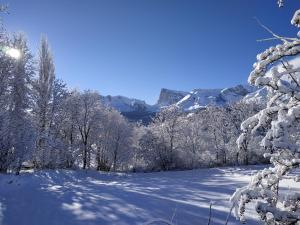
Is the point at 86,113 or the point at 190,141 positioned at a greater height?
the point at 86,113

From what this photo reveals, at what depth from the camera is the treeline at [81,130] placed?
24469 millimetres

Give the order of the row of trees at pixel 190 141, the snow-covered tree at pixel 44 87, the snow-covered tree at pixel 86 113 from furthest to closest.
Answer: the row of trees at pixel 190 141 → the snow-covered tree at pixel 86 113 → the snow-covered tree at pixel 44 87

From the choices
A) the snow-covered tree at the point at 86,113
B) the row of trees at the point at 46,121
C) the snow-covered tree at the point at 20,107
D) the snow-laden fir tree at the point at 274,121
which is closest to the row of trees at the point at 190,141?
the row of trees at the point at 46,121

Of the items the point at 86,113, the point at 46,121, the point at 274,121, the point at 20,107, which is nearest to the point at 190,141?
the point at 86,113

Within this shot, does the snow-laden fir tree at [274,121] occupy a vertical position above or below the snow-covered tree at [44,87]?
below

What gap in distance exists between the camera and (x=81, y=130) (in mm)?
45219

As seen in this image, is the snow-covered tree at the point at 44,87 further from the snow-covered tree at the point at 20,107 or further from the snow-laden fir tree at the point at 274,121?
the snow-laden fir tree at the point at 274,121

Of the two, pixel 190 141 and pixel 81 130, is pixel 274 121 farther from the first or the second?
pixel 190 141

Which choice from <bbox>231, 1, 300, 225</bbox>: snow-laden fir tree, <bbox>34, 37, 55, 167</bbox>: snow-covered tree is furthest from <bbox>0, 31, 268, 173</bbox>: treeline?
<bbox>231, 1, 300, 225</bbox>: snow-laden fir tree

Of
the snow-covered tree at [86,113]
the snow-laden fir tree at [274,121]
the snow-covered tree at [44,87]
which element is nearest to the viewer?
the snow-laden fir tree at [274,121]

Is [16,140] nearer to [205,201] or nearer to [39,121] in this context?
[39,121]

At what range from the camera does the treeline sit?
963 inches

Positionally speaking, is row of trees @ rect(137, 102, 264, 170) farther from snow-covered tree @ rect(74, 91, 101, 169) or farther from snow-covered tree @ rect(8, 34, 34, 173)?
snow-covered tree @ rect(8, 34, 34, 173)

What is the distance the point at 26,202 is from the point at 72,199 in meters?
1.55
